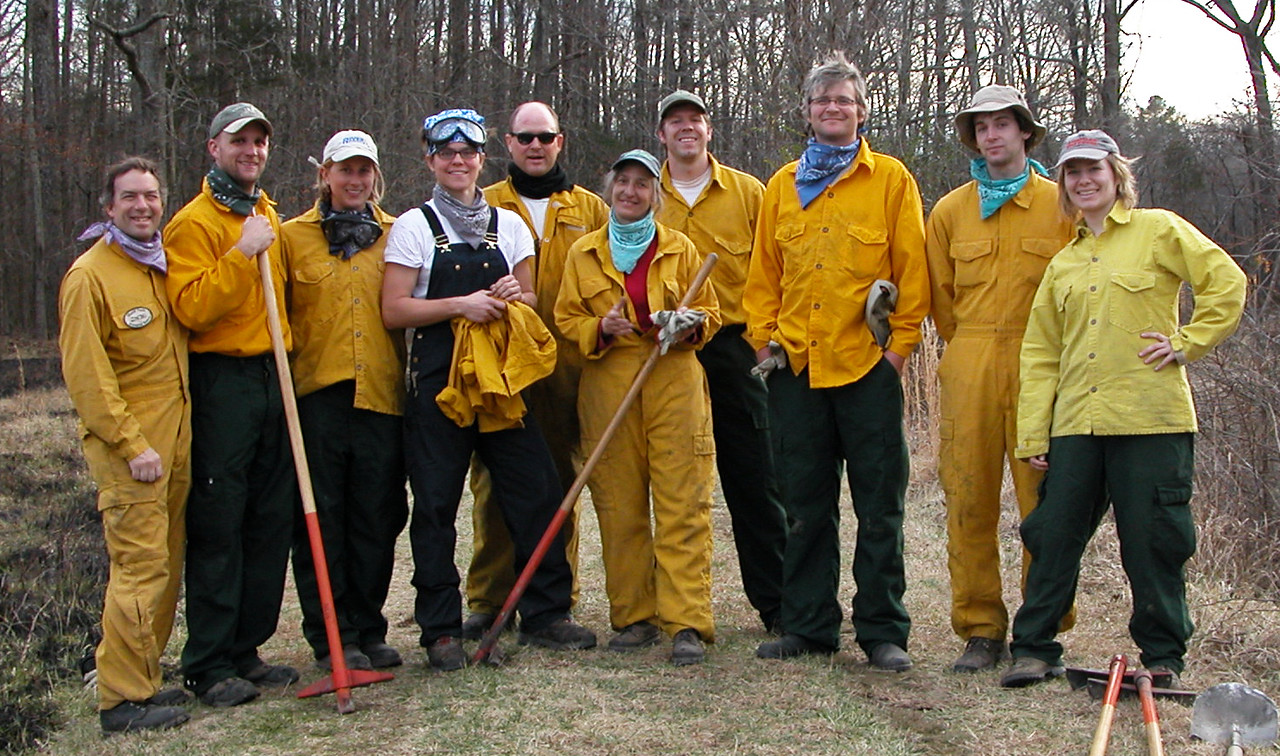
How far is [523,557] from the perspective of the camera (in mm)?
4875

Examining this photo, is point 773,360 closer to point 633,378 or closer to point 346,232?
point 633,378

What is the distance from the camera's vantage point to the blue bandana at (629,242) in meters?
4.82

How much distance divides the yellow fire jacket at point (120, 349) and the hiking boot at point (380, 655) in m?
1.17

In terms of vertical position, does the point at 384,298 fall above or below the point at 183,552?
above

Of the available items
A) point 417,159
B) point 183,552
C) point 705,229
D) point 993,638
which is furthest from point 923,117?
point 183,552

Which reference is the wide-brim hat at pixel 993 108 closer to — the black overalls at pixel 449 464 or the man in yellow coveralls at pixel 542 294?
the man in yellow coveralls at pixel 542 294

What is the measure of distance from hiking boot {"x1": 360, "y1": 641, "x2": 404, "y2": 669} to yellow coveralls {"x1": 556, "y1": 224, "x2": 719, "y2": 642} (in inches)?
35.8

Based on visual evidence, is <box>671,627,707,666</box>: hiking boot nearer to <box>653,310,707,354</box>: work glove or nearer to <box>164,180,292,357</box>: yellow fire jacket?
<box>653,310,707,354</box>: work glove

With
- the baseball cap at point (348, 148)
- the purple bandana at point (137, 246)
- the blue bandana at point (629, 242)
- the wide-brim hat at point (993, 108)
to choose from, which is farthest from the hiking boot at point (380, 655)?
the wide-brim hat at point (993, 108)

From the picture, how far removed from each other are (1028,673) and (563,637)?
71.4 inches

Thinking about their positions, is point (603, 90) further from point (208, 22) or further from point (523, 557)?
point (523, 557)

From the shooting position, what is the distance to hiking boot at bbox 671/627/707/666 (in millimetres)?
4668

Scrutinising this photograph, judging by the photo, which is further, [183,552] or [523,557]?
[523,557]

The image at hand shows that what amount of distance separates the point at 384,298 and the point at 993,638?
2.69 m
